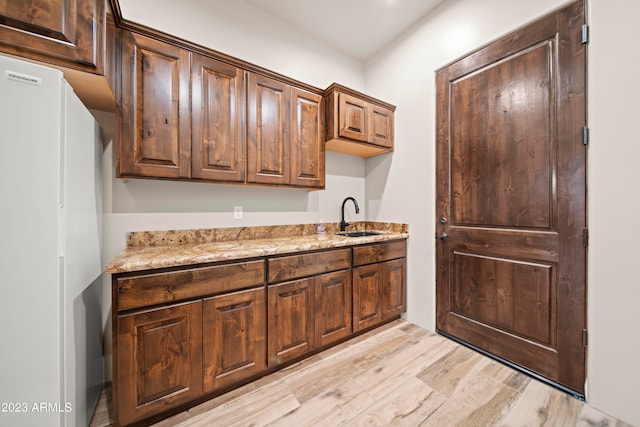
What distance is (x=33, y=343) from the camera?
90 cm

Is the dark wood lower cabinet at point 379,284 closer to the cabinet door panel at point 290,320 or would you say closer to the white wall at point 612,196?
the cabinet door panel at point 290,320

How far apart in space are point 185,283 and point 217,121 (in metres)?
1.15

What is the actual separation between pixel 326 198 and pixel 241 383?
6.02 feet

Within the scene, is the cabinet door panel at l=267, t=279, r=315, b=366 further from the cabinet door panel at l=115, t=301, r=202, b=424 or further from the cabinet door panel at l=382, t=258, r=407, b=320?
the cabinet door panel at l=382, t=258, r=407, b=320

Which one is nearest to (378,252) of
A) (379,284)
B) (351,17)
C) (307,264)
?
(379,284)

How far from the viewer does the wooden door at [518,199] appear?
1494 millimetres

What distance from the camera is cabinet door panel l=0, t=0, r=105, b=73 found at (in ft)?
3.26

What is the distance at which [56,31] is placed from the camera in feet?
3.47

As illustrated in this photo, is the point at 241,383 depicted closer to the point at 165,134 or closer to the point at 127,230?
the point at 127,230

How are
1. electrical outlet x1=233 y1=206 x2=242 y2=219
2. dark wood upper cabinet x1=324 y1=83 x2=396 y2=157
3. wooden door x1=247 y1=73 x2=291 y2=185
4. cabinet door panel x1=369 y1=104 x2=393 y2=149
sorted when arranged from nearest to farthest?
wooden door x1=247 y1=73 x2=291 y2=185
electrical outlet x1=233 y1=206 x2=242 y2=219
dark wood upper cabinet x1=324 y1=83 x2=396 y2=157
cabinet door panel x1=369 y1=104 x2=393 y2=149

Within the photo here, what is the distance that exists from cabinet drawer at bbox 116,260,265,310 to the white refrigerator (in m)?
0.21

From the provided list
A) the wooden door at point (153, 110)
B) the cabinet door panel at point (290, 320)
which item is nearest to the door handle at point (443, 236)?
the cabinet door panel at point (290, 320)

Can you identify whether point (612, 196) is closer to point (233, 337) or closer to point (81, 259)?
point (233, 337)

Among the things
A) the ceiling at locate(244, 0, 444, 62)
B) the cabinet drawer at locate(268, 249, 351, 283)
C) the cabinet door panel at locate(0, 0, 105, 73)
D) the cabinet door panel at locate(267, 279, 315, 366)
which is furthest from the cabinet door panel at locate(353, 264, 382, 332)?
the ceiling at locate(244, 0, 444, 62)
